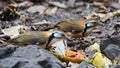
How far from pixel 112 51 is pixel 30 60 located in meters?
1.53

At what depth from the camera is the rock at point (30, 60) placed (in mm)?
4219

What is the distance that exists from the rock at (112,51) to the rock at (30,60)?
1.23 meters

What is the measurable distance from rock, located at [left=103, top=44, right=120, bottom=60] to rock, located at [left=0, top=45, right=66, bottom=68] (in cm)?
123

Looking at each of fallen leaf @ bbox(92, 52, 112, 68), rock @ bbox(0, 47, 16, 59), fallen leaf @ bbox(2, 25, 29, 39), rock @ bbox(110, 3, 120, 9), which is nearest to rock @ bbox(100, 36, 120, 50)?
fallen leaf @ bbox(92, 52, 112, 68)

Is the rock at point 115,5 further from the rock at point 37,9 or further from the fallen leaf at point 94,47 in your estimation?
the fallen leaf at point 94,47

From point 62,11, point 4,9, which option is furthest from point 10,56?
point 62,11

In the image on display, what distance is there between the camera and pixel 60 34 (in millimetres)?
5961

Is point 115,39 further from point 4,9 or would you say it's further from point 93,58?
point 4,9

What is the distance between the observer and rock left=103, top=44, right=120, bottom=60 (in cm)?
548

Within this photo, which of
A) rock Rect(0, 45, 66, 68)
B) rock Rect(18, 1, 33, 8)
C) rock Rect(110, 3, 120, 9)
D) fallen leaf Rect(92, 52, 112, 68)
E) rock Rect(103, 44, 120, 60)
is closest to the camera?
rock Rect(0, 45, 66, 68)

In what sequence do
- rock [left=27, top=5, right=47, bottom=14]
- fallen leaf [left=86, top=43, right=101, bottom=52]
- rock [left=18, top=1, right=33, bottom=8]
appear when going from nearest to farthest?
fallen leaf [left=86, top=43, right=101, bottom=52] < rock [left=27, top=5, right=47, bottom=14] < rock [left=18, top=1, right=33, bottom=8]

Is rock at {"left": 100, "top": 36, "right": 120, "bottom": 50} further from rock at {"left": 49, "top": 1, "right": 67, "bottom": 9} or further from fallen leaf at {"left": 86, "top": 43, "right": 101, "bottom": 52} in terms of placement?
rock at {"left": 49, "top": 1, "right": 67, "bottom": 9}

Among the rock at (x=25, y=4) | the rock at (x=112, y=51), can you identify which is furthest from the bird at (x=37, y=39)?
the rock at (x=25, y=4)

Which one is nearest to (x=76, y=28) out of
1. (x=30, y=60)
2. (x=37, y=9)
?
(x=37, y=9)
